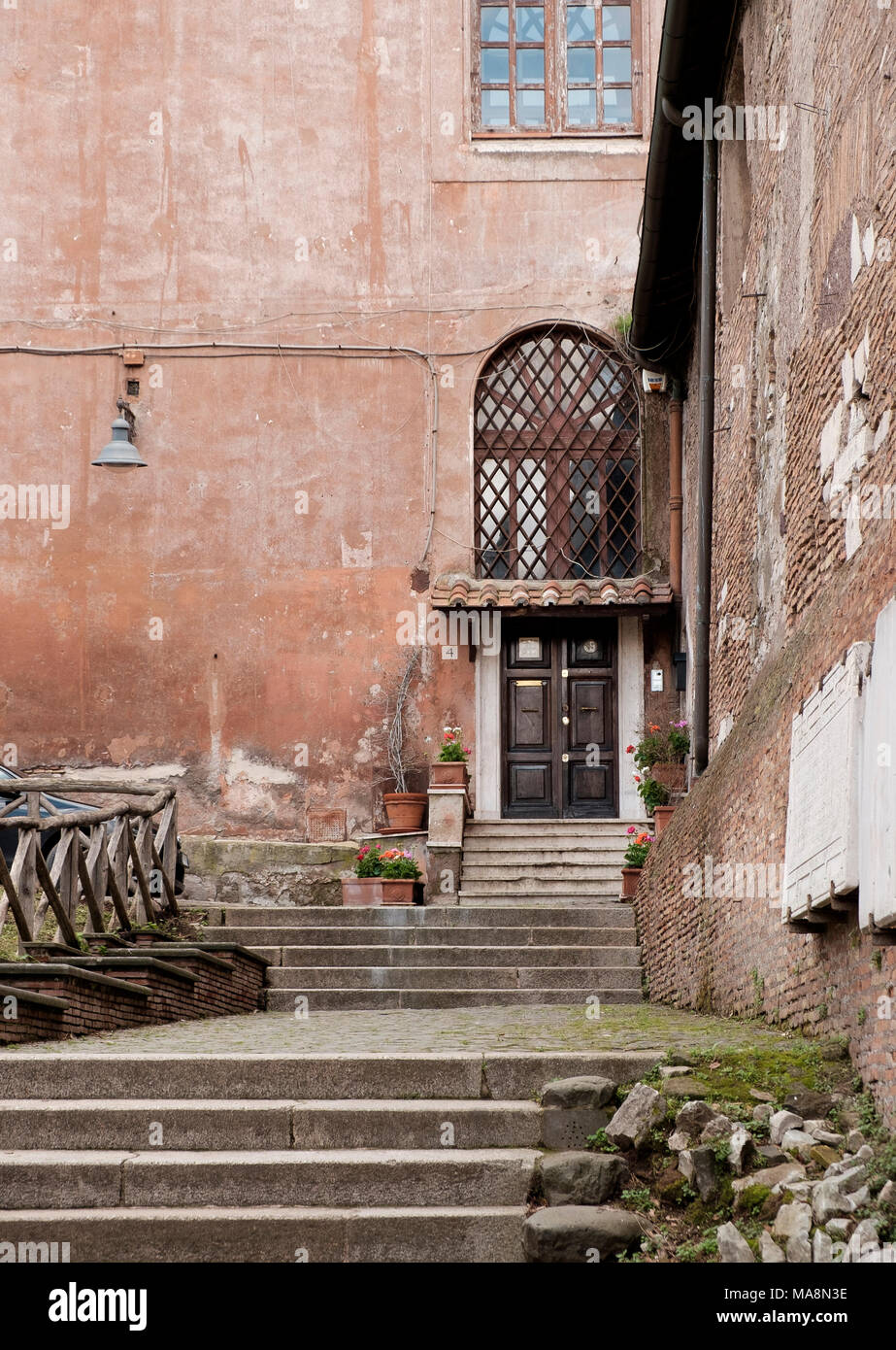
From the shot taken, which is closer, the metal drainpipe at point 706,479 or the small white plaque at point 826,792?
the small white plaque at point 826,792

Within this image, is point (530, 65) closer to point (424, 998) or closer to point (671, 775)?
point (671, 775)

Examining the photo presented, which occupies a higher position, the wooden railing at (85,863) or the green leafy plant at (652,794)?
the green leafy plant at (652,794)

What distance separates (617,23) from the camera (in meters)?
15.6

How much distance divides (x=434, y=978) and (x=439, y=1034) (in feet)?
9.31

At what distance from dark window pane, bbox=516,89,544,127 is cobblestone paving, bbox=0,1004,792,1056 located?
9.99 m

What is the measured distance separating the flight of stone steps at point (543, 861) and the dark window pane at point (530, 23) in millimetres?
7969

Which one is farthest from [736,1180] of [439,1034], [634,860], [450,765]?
[450,765]

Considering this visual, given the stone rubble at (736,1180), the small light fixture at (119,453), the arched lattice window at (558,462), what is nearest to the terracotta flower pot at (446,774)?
the arched lattice window at (558,462)

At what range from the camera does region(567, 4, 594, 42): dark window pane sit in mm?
15586

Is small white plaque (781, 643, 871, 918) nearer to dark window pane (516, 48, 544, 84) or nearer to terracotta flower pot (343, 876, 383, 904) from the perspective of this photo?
terracotta flower pot (343, 876, 383, 904)

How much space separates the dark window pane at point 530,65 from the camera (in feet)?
51.1

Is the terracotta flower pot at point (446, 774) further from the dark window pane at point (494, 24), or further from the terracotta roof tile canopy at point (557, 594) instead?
the dark window pane at point (494, 24)

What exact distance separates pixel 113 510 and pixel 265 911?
17.3 ft
